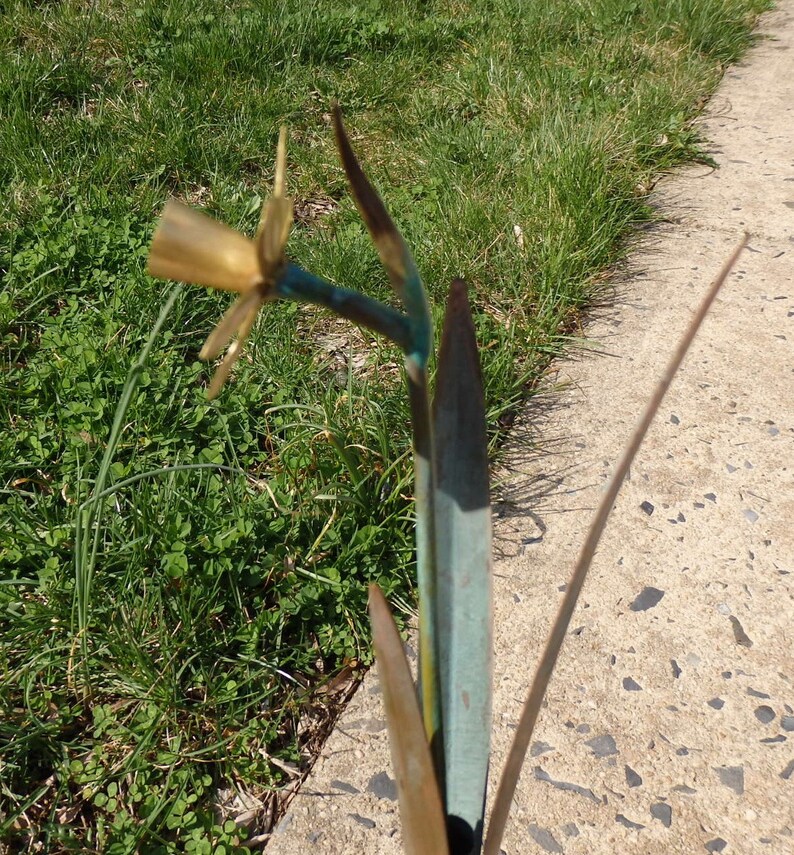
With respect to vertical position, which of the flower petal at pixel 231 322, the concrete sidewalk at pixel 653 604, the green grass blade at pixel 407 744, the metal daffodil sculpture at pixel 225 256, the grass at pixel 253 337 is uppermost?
the metal daffodil sculpture at pixel 225 256

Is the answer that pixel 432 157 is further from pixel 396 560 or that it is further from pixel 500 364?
pixel 396 560

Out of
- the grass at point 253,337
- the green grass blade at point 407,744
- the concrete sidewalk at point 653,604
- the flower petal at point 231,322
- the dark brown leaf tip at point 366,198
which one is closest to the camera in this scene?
the flower petal at point 231,322

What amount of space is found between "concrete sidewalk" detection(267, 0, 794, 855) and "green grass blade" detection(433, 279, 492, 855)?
1.80ft

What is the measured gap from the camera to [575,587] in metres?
0.82

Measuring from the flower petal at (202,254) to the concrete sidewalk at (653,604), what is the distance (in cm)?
110

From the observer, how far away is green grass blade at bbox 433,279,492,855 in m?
0.89

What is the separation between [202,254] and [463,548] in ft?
1.47

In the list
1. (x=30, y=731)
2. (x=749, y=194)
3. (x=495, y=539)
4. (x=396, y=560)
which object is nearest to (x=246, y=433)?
(x=396, y=560)

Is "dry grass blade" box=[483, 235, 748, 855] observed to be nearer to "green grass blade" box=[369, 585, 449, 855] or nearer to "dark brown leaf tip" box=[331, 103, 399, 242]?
"green grass blade" box=[369, 585, 449, 855]

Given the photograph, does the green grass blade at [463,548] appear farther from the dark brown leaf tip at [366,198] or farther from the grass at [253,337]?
the grass at [253,337]

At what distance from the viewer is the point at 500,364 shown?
7.09 ft

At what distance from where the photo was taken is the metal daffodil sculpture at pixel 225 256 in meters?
0.55

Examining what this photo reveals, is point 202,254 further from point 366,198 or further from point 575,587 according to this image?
point 575,587

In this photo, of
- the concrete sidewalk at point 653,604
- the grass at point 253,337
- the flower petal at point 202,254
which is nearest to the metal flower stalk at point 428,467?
the flower petal at point 202,254
